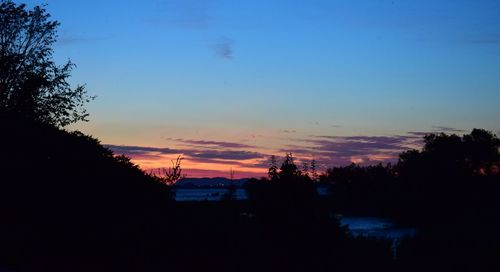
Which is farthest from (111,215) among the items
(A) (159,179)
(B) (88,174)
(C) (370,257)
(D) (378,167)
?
(D) (378,167)

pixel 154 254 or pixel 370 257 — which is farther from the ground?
pixel 154 254

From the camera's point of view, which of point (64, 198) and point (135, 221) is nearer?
point (135, 221)

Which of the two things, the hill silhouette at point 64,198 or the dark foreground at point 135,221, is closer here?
the dark foreground at point 135,221

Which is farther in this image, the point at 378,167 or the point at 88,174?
the point at 378,167

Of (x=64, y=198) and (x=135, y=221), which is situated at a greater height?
(x=64, y=198)

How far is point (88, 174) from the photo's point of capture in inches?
741

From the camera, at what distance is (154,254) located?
1430 centimetres

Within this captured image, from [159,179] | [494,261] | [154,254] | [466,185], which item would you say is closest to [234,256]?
[154,254]

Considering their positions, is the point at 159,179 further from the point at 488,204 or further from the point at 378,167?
the point at 378,167

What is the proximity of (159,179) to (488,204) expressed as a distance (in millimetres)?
76187

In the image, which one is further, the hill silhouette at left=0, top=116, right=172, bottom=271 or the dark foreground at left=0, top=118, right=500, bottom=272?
the hill silhouette at left=0, top=116, right=172, bottom=271

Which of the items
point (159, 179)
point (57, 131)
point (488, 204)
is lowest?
point (488, 204)

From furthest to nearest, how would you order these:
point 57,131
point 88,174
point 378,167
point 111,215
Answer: point 378,167 → point 57,131 → point 88,174 → point 111,215

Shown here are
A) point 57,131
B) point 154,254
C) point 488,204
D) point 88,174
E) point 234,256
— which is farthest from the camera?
point 488,204
